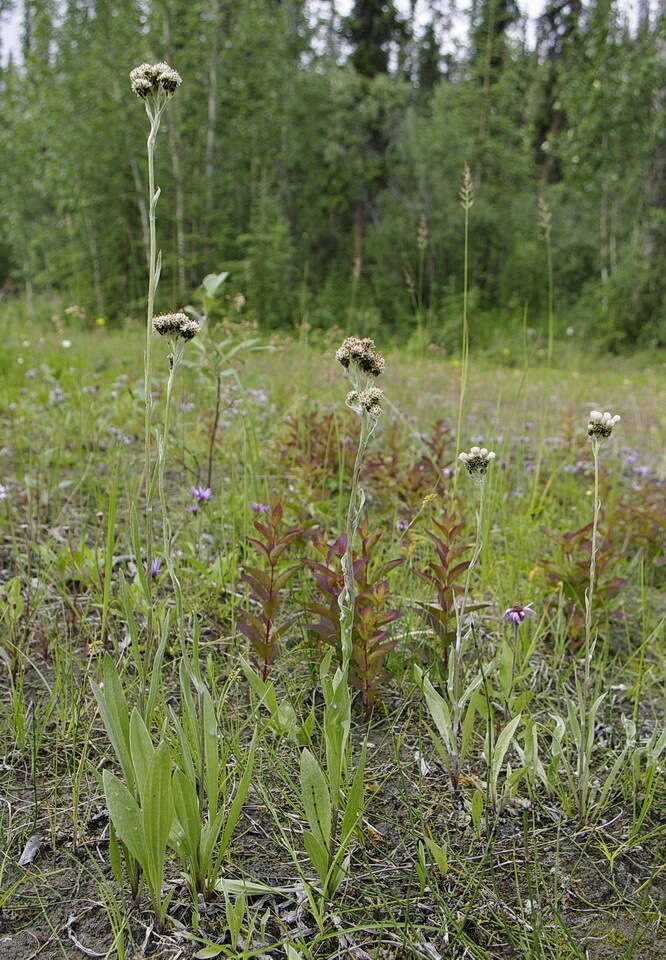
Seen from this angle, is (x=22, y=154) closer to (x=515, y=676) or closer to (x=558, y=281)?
(x=558, y=281)

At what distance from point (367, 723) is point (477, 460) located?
0.68 meters

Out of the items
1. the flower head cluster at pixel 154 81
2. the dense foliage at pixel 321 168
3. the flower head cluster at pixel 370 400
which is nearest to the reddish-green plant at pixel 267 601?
the flower head cluster at pixel 370 400

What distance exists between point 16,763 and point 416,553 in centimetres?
143

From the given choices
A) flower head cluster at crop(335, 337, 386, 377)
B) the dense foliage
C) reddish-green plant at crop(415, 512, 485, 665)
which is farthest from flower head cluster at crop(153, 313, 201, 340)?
the dense foliage

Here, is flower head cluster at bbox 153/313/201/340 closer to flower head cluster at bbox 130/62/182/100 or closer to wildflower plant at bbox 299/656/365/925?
flower head cluster at bbox 130/62/182/100

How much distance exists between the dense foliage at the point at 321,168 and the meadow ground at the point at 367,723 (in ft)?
20.6

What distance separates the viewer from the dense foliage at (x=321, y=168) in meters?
10.7

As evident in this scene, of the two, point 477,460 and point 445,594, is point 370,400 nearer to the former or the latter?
point 477,460

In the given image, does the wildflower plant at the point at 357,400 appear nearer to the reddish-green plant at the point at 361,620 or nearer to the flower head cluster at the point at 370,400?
the flower head cluster at the point at 370,400

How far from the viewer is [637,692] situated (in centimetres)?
156

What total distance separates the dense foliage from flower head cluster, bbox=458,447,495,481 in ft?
23.7

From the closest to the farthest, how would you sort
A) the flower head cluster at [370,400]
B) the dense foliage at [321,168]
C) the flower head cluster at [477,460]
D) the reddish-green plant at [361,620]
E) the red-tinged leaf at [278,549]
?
1. the flower head cluster at [370,400]
2. the flower head cluster at [477,460]
3. the reddish-green plant at [361,620]
4. the red-tinged leaf at [278,549]
5. the dense foliage at [321,168]

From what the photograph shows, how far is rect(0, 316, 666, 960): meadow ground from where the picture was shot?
1042 millimetres

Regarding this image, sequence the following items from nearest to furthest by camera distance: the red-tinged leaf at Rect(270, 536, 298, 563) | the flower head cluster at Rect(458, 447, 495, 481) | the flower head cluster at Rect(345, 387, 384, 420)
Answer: the flower head cluster at Rect(345, 387, 384, 420)
the flower head cluster at Rect(458, 447, 495, 481)
the red-tinged leaf at Rect(270, 536, 298, 563)
